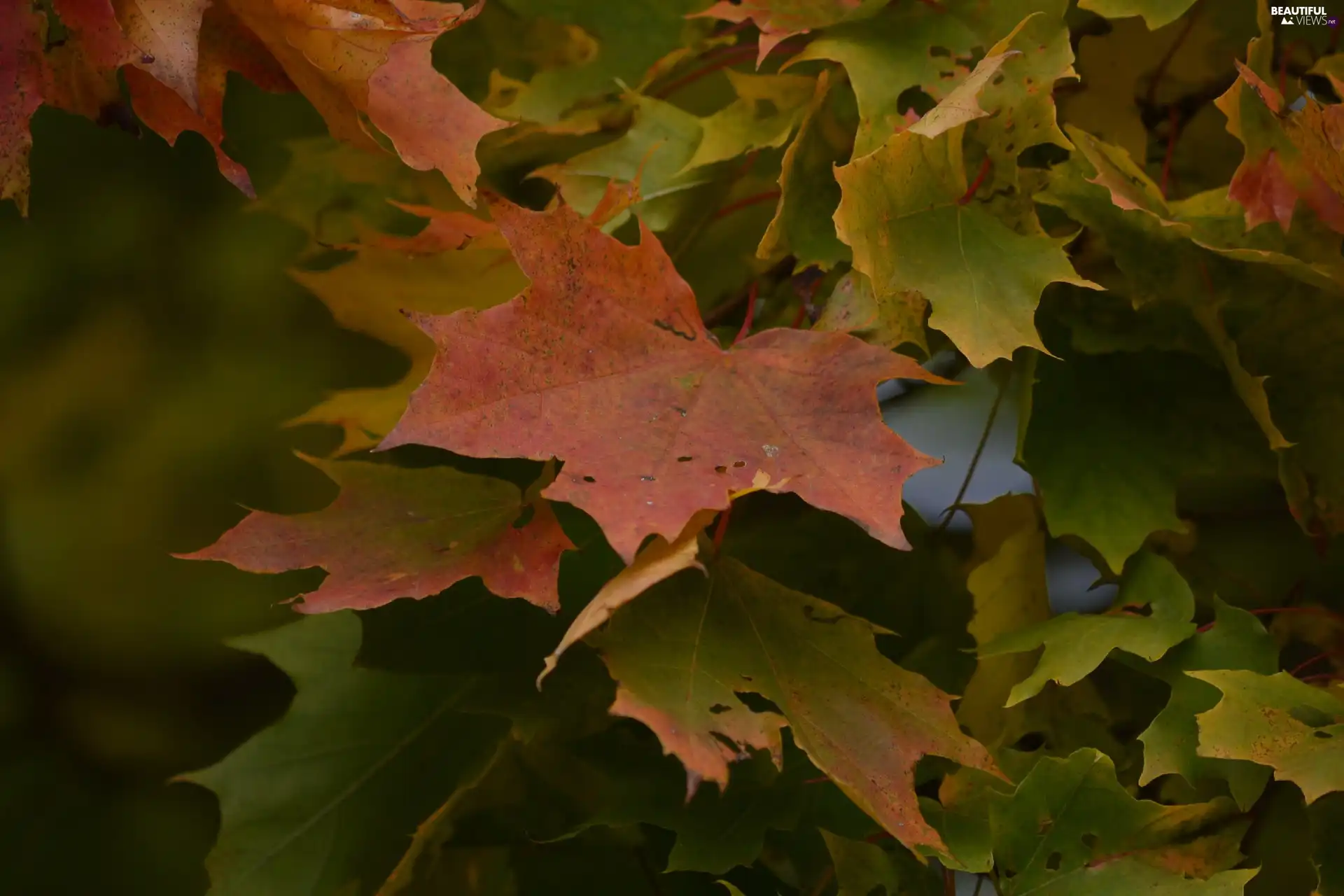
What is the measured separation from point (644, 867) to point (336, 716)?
181 millimetres

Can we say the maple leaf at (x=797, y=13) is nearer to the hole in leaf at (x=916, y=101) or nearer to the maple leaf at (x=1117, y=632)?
the hole in leaf at (x=916, y=101)

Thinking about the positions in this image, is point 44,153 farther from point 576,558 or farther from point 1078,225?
point 1078,225

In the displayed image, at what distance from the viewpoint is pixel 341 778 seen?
0.56 m

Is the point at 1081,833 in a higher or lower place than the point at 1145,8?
lower

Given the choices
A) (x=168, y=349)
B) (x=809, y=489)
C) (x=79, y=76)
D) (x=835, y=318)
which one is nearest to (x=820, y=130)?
(x=835, y=318)

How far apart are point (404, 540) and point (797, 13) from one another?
290 millimetres

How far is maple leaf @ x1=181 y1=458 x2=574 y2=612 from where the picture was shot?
0.40 meters

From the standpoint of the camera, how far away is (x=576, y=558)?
1.64 feet

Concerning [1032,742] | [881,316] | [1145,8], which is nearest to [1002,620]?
[1032,742]

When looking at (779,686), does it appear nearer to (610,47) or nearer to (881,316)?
(881,316)

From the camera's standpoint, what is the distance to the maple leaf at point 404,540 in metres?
0.40

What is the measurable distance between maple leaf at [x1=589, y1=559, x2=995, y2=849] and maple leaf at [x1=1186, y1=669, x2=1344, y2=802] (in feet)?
0.29

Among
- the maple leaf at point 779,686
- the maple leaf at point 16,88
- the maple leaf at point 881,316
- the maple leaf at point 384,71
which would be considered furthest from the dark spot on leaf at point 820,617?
the maple leaf at point 16,88

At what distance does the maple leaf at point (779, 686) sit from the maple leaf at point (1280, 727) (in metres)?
0.09
